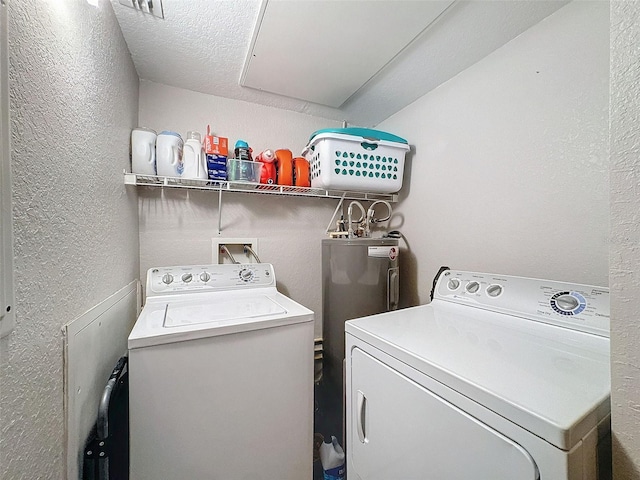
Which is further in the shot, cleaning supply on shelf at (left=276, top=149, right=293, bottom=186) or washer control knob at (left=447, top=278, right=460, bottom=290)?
cleaning supply on shelf at (left=276, top=149, right=293, bottom=186)

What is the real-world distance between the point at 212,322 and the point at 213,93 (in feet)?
5.06

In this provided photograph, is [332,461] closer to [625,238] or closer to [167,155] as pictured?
[625,238]

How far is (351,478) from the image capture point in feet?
3.00

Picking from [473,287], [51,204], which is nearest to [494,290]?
[473,287]

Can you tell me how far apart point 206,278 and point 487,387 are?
138cm

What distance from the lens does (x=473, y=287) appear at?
114cm

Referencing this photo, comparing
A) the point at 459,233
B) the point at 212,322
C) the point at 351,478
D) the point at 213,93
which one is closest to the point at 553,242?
the point at 459,233

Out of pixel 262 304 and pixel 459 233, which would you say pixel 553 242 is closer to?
pixel 459 233

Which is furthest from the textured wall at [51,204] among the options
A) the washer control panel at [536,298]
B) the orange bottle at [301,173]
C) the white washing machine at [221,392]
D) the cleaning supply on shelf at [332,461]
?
the washer control panel at [536,298]

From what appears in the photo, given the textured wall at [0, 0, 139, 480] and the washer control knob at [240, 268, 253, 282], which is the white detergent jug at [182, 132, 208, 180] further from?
the washer control knob at [240, 268, 253, 282]

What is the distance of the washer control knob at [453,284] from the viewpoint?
1.20 m

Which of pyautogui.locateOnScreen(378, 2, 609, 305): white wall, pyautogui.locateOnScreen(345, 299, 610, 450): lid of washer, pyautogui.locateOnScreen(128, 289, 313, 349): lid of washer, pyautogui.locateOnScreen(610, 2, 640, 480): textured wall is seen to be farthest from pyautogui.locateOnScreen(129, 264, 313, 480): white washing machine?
pyautogui.locateOnScreen(378, 2, 609, 305): white wall

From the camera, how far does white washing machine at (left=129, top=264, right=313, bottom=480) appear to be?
841mm

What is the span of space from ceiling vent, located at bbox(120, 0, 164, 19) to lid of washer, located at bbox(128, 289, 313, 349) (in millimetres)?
1332
